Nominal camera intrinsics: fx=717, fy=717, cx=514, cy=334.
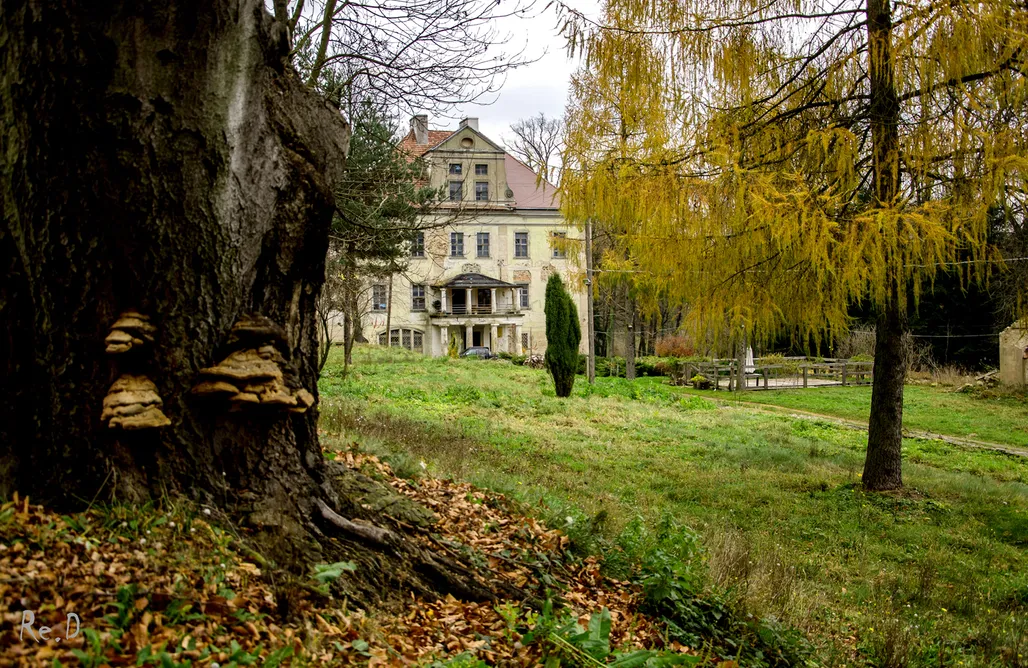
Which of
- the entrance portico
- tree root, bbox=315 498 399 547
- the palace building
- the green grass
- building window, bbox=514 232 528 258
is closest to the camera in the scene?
tree root, bbox=315 498 399 547

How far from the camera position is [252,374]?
3.04m

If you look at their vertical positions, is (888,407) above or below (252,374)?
below

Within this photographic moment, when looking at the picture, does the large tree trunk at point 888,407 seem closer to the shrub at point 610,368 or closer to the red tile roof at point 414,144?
the red tile roof at point 414,144

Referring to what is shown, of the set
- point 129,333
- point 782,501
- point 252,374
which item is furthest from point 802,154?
point 129,333

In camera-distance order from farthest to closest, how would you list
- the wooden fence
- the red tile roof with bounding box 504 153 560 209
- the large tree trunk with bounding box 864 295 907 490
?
the red tile roof with bounding box 504 153 560 209, the wooden fence, the large tree trunk with bounding box 864 295 907 490

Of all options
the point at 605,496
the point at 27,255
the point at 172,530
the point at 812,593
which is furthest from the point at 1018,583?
the point at 27,255

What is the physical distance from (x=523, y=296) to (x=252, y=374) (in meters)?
42.6

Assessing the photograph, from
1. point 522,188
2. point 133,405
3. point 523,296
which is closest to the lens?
point 133,405

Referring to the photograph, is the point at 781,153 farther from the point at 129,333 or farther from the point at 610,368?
the point at 610,368

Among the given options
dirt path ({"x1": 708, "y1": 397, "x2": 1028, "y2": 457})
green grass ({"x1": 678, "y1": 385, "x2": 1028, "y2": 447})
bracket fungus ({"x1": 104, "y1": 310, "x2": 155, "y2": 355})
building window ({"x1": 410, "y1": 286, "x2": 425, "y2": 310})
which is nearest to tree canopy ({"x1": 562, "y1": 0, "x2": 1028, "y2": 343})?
bracket fungus ({"x1": 104, "y1": 310, "x2": 155, "y2": 355})

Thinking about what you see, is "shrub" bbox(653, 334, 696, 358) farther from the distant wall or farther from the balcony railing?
the distant wall

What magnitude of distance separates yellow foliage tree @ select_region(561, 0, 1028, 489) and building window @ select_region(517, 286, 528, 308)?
35.8 m

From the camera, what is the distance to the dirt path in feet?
42.7

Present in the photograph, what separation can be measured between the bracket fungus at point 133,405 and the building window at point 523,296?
42408mm
